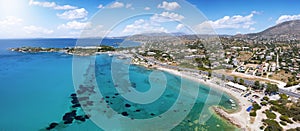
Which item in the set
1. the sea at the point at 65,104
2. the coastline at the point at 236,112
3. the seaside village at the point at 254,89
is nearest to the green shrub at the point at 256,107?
the seaside village at the point at 254,89

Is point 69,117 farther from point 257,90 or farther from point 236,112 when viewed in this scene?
point 257,90

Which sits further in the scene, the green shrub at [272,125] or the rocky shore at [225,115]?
the rocky shore at [225,115]

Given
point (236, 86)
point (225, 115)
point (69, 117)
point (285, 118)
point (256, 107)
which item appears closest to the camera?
point (285, 118)

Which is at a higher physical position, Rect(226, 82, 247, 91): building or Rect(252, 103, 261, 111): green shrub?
Rect(226, 82, 247, 91): building

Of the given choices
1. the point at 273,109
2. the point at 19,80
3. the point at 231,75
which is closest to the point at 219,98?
the point at 273,109

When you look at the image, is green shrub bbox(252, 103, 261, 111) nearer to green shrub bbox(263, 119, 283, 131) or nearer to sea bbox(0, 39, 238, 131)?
sea bbox(0, 39, 238, 131)

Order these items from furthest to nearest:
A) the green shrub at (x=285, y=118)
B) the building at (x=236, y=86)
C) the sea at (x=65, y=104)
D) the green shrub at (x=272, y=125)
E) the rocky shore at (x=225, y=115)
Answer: the building at (x=236, y=86)
the green shrub at (x=285, y=118)
the rocky shore at (x=225, y=115)
the sea at (x=65, y=104)
the green shrub at (x=272, y=125)

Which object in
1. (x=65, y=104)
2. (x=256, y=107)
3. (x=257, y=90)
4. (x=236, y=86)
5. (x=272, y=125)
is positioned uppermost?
(x=236, y=86)

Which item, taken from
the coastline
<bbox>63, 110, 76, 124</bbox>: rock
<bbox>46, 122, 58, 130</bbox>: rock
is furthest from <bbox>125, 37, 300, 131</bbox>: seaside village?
<bbox>46, 122, 58, 130</bbox>: rock

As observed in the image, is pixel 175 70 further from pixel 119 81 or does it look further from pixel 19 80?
pixel 19 80

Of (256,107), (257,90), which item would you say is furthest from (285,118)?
(257,90)

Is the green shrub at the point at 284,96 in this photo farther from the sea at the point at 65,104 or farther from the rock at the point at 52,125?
the rock at the point at 52,125

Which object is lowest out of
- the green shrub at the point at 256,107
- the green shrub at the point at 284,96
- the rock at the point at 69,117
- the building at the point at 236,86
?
the rock at the point at 69,117
